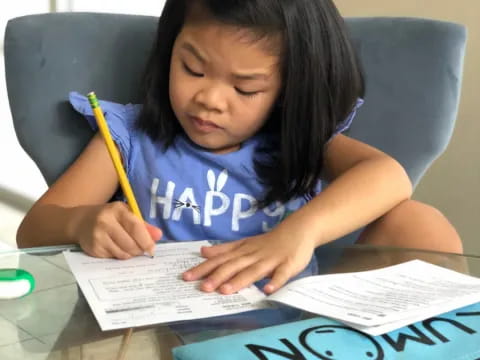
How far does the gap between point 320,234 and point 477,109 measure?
31.1 inches

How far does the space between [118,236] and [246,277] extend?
142 millimetres

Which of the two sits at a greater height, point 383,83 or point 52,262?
point 383,83

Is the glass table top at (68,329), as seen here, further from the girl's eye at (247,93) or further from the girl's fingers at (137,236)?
the girl's eye at (247,93)

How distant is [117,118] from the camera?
1.02 metres

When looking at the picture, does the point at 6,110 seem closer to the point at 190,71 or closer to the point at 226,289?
the point at 190,71

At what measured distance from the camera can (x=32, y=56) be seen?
1.04m

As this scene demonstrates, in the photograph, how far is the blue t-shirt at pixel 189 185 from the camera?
→ 100cm

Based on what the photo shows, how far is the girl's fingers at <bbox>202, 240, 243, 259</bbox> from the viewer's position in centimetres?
→ 74

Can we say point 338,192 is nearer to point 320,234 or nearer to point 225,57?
point 320,234

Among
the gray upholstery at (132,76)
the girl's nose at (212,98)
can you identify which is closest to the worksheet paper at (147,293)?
the girl's nose at (212,98)

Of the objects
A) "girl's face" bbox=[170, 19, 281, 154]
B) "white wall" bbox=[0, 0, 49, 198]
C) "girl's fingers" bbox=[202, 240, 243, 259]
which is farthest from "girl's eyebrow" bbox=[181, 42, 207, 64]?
"white wall" bbox=[0, 0, 49, 198]

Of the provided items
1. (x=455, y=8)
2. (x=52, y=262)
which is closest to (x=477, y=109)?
(x=455, y=8)

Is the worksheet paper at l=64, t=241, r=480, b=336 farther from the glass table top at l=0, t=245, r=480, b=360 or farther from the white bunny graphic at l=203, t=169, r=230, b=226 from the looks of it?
the white bunny graphic at l=203, t=169, r=230, b=226

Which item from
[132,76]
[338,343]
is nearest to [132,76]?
[132,76]
